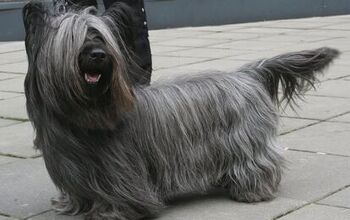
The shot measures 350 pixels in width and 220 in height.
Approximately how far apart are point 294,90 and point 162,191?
47.1 inches

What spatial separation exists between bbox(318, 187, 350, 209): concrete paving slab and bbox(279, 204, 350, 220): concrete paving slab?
0.27ft

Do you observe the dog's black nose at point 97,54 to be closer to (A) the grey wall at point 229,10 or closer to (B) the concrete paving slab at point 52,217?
(B) the concrete paving slab at point 52,217

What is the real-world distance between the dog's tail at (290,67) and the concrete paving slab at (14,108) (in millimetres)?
3397

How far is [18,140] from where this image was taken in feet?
22.7

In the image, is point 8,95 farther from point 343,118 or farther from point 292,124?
point 343,118

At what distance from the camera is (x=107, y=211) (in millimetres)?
4551

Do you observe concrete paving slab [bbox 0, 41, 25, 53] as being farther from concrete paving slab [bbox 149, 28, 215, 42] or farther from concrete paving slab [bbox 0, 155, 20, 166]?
concrete paving slab [bbox 0, 155, 20, 166]

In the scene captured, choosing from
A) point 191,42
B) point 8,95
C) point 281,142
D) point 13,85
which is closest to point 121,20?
point 281,142

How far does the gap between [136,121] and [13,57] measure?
787 cm

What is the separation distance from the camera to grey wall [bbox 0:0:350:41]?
15969mm

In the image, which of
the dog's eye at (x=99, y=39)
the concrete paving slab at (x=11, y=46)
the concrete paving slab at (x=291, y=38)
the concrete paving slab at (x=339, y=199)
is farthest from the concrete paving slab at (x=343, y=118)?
the concrete paving slab at (x=11, y=46)

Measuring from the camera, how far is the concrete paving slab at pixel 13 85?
9328 millimetres

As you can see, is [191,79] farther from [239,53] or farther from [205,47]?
[205,47]

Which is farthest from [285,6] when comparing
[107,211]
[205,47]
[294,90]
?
[107,211]
